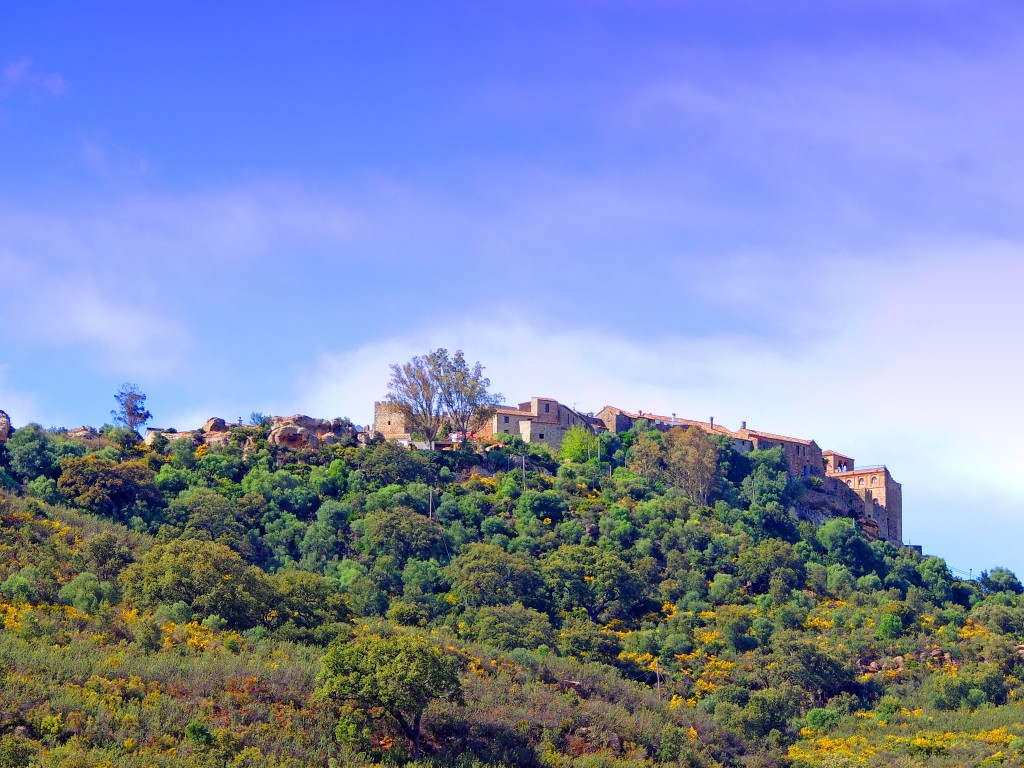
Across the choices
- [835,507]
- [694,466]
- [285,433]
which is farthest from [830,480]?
[285,433]

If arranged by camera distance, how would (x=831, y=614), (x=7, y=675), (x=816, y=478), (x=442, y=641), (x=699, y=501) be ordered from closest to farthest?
(x=7, y=675) → (x=442, y=641) → (x=831, y=614) → (x=699, y=501) → (x=816, y=478)

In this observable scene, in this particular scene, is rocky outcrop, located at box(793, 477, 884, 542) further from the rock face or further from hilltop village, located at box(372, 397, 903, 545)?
the rock face

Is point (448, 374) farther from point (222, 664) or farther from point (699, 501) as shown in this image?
point (222, 664)

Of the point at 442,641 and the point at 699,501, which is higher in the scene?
the point at 699,501

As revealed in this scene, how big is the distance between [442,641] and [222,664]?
1348 cm

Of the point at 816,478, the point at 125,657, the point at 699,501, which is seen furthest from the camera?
the point at 816,478

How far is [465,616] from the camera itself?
64.8 meters

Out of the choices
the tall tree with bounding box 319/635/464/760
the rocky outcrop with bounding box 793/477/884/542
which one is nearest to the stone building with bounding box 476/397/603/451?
the rocky outcrop with bounding box 793/477/884/542

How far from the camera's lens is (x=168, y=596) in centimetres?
5250

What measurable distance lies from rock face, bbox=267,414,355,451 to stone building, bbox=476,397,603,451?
11591mm

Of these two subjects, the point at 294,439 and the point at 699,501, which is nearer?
the point at 294,439

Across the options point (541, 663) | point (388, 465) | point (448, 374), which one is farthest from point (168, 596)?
point (448, 374)

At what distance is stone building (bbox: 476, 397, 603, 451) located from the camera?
4043 inches

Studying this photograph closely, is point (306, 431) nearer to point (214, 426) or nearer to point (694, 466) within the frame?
point (214, 426)
